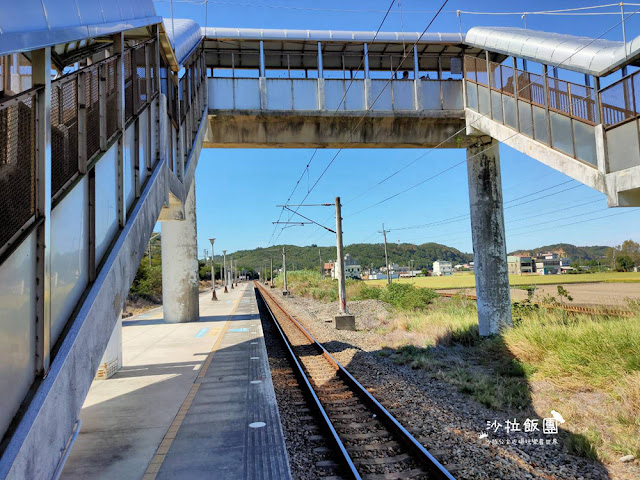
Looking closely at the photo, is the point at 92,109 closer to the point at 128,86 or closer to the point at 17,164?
the point at 128,86

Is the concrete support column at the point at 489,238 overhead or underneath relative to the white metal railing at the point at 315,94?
underneath

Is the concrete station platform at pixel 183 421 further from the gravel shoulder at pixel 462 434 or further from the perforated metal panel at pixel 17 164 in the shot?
the perforated metal panel at pixel 17 164

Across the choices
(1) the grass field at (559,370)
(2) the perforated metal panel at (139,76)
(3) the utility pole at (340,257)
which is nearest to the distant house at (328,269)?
(3) the utility pole at (340,257)

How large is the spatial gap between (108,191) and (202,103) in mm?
9842

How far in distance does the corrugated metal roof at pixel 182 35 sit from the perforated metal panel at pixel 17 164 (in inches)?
223

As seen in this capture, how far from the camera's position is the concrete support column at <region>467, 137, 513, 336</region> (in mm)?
14172

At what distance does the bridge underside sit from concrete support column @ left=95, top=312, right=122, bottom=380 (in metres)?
8.06

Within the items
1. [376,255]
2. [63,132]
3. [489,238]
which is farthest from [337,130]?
[376,255]

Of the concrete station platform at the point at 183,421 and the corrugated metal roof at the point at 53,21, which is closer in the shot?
the corrugated metal roof at the point at 53,21

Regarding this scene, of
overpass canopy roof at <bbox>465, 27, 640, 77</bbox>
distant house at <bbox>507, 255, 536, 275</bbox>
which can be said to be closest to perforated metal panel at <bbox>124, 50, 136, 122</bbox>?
overpass canopy roof at <bbox>465, 27, 640, 77</bbox>

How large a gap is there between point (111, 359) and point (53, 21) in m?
8.32

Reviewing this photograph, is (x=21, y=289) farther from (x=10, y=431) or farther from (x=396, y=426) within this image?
(x=396, y=426)

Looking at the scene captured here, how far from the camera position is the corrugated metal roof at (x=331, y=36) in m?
15.3

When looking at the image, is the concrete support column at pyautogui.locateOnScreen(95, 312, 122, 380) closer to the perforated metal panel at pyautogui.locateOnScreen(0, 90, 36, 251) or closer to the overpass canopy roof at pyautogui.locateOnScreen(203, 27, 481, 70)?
the perforated metal panel at pyautogui.locateOnScreen(0, 90, 36, 251)
